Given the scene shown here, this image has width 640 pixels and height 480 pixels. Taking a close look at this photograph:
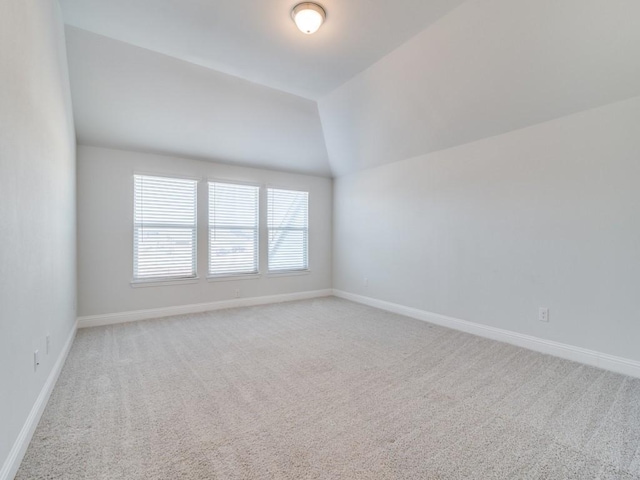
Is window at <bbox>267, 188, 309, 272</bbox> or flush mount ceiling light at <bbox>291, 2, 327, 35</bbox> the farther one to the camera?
window at <bbox>267, 188, 309, 272</bbox>

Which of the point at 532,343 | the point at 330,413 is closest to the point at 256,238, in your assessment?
the point at 330,413

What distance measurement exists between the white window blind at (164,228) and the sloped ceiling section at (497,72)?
2.61 metres

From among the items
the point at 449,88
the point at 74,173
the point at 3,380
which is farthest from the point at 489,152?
the point at 74,173

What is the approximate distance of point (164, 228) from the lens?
448 centimetres

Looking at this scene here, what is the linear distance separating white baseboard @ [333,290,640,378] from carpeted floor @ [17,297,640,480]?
5.0 inches

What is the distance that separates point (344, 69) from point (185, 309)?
3986 mm

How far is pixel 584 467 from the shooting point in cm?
158

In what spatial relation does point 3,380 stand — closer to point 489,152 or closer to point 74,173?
point 74,173

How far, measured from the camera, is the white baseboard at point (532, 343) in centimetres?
269

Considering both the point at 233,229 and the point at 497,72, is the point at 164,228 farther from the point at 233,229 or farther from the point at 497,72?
the point at 497,72

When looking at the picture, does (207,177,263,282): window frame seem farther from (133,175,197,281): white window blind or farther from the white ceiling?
the white ceiling

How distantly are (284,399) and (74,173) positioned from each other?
12.0 ft

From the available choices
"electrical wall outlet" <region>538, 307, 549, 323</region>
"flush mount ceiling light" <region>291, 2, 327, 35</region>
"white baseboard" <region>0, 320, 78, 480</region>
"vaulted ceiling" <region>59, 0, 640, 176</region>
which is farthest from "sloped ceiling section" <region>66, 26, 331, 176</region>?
"electrical wall outlet" <region>538, 307, 549, 323</region>

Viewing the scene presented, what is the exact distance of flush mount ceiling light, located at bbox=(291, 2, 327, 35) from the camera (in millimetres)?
2453
